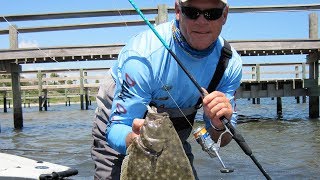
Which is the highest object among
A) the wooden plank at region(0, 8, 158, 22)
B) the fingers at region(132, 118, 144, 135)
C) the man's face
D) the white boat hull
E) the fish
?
the wooden plank at region(0, 8, 158, 22)

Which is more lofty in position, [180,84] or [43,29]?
[43,29]

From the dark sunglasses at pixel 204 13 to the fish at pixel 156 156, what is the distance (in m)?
0.82

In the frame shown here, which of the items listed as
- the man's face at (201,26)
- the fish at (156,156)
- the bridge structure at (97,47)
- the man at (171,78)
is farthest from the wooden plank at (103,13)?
the fish at (156,156)

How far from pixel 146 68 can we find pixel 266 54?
14453mm

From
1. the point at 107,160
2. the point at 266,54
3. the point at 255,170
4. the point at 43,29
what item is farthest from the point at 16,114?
the point at 107,160

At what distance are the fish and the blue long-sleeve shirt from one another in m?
0.44

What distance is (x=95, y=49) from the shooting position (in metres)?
14.3

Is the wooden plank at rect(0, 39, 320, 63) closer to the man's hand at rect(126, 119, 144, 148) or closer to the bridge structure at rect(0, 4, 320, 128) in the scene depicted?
the bridge structure at rect(0, 4, 320, 128)

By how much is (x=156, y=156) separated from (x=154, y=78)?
88 cm

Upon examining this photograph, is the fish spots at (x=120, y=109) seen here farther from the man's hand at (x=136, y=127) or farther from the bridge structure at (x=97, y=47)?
the bridge structure at (x=97, y=47)

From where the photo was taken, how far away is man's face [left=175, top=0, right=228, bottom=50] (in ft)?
9.36

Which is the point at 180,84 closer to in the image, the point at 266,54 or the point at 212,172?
the point at 212,172

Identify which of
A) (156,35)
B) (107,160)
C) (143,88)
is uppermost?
(156,35)

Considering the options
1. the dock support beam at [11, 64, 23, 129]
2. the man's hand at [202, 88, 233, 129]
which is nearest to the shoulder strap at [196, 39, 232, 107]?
the man's hand at [202, 88, 233, 129]
